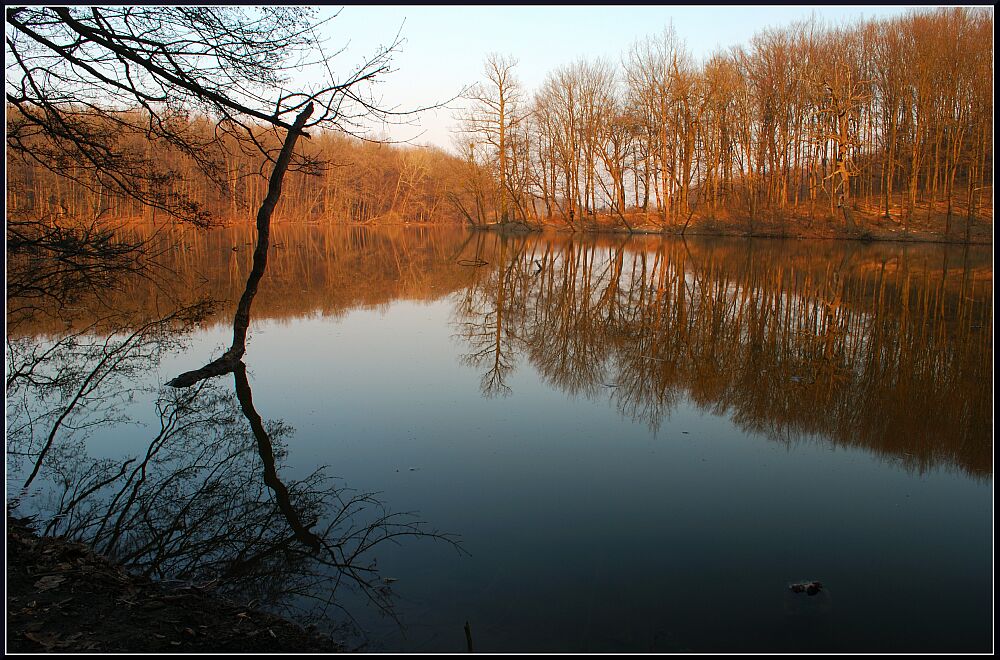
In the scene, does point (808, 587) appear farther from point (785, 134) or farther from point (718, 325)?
point (785, 134)

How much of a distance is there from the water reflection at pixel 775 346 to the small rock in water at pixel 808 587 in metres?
2.31

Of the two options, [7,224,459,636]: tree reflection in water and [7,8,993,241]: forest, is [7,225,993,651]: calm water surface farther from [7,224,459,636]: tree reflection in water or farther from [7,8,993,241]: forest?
[7,8,993,241]: forest

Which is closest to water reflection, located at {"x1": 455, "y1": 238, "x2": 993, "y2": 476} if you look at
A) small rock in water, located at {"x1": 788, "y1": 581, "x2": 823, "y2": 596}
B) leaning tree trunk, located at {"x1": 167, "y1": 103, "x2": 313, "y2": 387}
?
small rock in water, located at {"x1": 788, "y1": 581, "x2": 823, "y2": 596}

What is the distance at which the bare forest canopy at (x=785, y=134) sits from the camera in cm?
3106

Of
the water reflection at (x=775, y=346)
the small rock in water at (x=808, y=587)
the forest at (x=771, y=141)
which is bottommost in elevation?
the small rock in water at (x=808, y=587)

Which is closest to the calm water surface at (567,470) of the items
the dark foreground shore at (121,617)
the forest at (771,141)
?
the dark foreground shore at (121,617)

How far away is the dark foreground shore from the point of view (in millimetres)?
2869

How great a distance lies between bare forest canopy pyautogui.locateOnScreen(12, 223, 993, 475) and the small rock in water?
236 centimetres

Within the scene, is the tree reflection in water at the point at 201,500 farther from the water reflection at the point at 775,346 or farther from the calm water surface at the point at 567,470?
the water reflection at the point at 775,346

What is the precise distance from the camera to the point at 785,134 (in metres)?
36.8

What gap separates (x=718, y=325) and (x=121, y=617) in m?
9.49

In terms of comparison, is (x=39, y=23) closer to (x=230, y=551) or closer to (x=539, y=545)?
(x=230, y=551)

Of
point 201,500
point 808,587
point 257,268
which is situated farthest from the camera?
point 257,268

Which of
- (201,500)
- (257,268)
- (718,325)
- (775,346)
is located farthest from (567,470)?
(718,325)
